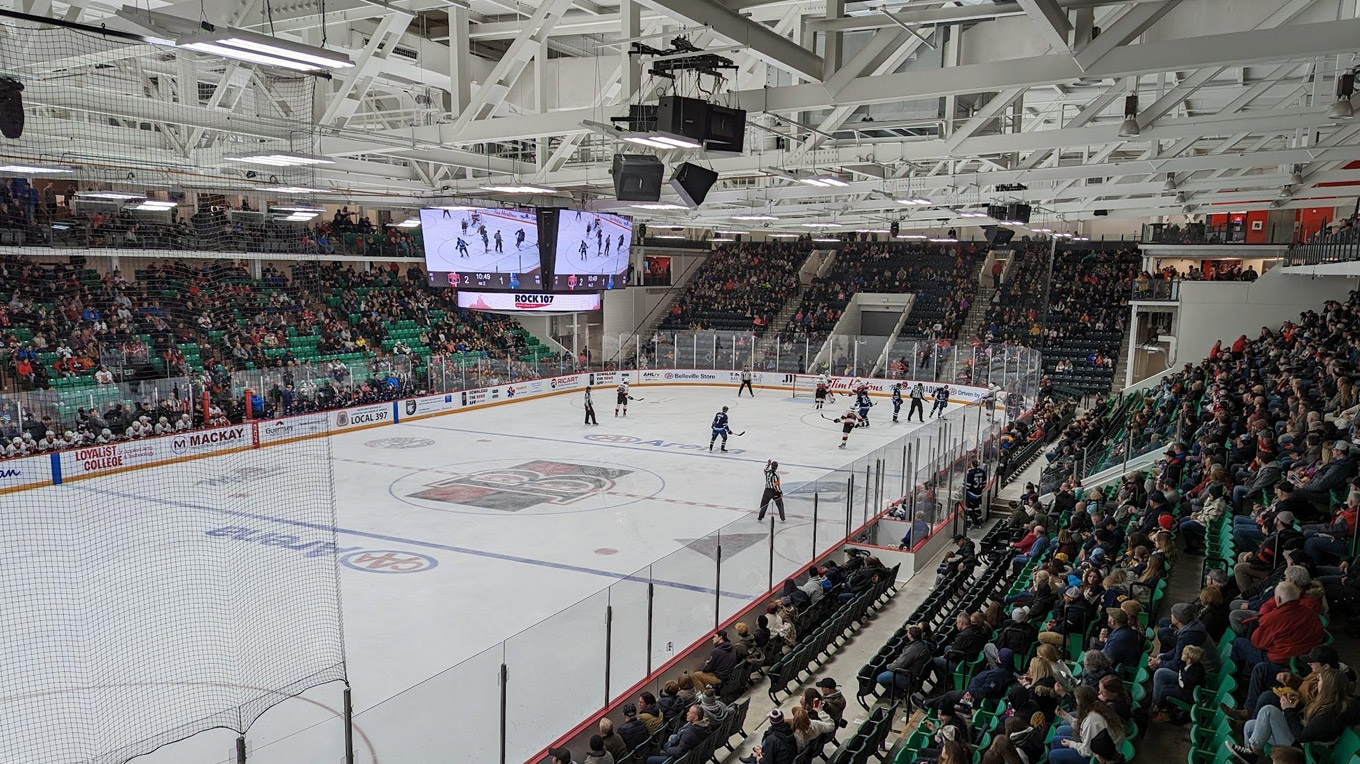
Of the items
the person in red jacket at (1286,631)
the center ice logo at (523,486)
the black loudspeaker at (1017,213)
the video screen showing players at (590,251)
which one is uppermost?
the black loudspeaker at (1017,213)

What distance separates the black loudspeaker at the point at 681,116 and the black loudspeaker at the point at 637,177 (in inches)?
209

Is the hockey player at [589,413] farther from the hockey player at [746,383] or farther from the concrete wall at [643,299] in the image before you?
the concrete wall at [643,299]

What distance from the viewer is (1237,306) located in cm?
2578

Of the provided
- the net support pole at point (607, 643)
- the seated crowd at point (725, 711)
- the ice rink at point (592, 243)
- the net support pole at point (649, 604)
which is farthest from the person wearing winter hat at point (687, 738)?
the ice rink at point (592, 243)

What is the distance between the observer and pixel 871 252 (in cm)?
4403

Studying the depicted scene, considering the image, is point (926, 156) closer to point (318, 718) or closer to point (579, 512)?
point (579, 512)

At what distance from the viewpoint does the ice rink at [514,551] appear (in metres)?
6.40

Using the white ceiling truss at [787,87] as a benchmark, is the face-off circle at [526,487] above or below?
below

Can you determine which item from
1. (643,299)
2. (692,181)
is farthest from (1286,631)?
(643,299)

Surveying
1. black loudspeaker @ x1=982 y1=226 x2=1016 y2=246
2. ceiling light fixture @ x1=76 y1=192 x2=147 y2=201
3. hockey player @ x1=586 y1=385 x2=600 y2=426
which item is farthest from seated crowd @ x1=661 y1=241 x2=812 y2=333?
ceiling light fixture @ x1=76 y1=192 x2=147 y2=201

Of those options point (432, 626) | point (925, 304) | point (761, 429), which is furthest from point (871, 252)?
point (432, 626)

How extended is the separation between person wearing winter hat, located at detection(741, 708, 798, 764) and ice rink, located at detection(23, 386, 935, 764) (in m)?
1.64

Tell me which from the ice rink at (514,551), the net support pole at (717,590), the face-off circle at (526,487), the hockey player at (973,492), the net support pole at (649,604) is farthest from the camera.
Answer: the face-off circle at (526,487)

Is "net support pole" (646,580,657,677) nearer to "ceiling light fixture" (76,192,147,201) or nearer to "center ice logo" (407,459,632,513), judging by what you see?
"center ice logo" (407,459,632,513)
